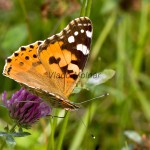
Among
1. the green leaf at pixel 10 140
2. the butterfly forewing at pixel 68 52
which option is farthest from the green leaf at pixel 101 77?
the green leaf at pixel 10 140

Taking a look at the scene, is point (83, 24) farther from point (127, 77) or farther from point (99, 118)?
point (127, 77)

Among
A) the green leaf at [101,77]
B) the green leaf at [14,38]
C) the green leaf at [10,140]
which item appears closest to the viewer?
the green leaf at [10,140]

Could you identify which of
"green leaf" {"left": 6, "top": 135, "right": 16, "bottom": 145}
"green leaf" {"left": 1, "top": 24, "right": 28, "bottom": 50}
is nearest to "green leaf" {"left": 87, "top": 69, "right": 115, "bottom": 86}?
"green leaf" {"left": 6, "top": 135, "right": 16, "bottom": 145}

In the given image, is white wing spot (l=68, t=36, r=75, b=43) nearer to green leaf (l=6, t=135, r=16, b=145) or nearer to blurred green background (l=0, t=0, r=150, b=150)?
green leaf (l=6, t=135, r=16, b=145)

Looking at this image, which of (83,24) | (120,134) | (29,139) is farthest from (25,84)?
(120,134)

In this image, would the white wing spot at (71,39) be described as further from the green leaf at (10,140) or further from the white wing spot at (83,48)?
the green leaf at (10,140)

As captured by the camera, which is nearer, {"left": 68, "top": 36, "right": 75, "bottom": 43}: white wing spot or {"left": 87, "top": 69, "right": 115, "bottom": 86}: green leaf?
→ {"left": 68, "top": 36, "right": 75, "bottom": 43}: white wing spot
